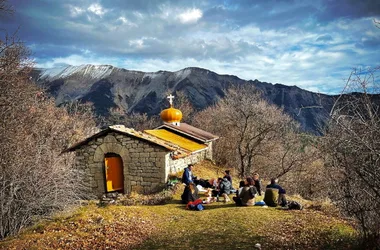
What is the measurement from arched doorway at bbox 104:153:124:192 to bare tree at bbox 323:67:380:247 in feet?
39.8

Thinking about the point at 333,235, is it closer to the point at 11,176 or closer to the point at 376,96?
the point at 376,96

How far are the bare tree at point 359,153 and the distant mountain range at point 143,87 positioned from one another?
309ft

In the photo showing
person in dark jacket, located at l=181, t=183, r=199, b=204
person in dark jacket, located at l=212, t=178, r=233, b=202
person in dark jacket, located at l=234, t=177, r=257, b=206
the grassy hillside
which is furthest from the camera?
person in dark jacket, located at l=212, t=178, r=233, b=202

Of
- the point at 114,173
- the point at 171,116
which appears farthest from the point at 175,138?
the point at 114,173

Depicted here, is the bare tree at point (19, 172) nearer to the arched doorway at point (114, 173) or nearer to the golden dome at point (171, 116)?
the arched doorway at point (114, 173)

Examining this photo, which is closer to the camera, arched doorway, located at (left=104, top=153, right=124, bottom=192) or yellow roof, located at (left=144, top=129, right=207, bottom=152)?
arched doorway, located at (left=104, top=153, right=124, bottom=192)

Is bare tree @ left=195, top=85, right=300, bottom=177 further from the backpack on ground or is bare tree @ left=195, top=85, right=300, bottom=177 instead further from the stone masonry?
the backpack on ground

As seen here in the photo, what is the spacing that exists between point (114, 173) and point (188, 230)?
8.33 meters

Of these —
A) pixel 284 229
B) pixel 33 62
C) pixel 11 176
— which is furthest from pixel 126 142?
pixel 284 229

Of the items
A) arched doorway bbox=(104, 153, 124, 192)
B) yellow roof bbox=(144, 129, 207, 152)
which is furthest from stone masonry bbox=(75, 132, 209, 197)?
yellow roof bbox=(144, 129, 207, 152)

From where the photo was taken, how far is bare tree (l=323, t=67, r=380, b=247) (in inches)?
204

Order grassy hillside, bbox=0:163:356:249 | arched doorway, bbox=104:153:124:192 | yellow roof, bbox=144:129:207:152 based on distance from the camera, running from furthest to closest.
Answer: yellow roof, bbox=144:129:207:152, arched doorway, bbox=104:153:124:192, grassy hillside, bbox=0:163:356:249

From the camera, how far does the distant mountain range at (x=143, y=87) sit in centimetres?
10700

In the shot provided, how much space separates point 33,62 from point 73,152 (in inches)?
214
